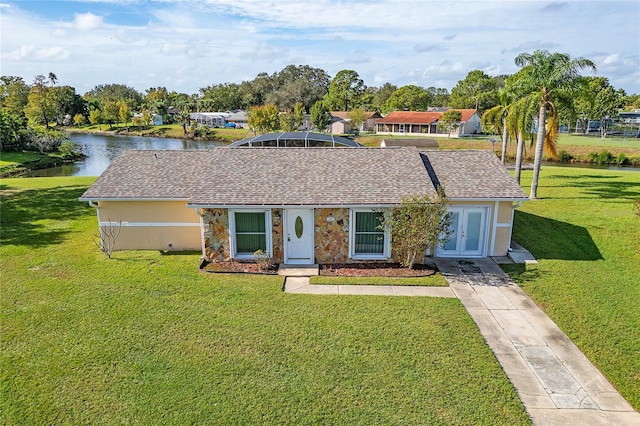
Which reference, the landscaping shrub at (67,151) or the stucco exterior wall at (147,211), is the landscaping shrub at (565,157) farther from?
the landscaping shrub at (67,151)

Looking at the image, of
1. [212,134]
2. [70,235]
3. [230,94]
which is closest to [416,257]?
[70,235]

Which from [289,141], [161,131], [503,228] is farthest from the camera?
[161,131]

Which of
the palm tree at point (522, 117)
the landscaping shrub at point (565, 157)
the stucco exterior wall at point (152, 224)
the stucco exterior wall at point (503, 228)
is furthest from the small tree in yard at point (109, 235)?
the landscaping shrub at point (565, 157)

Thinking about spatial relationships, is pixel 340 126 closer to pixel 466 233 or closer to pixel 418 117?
pixel 418 117

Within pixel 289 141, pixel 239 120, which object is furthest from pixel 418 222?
pixel 239 120

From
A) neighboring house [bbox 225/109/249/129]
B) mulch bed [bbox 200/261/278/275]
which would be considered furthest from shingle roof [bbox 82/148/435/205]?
neighboring house [bbox 225/109/249/129]
